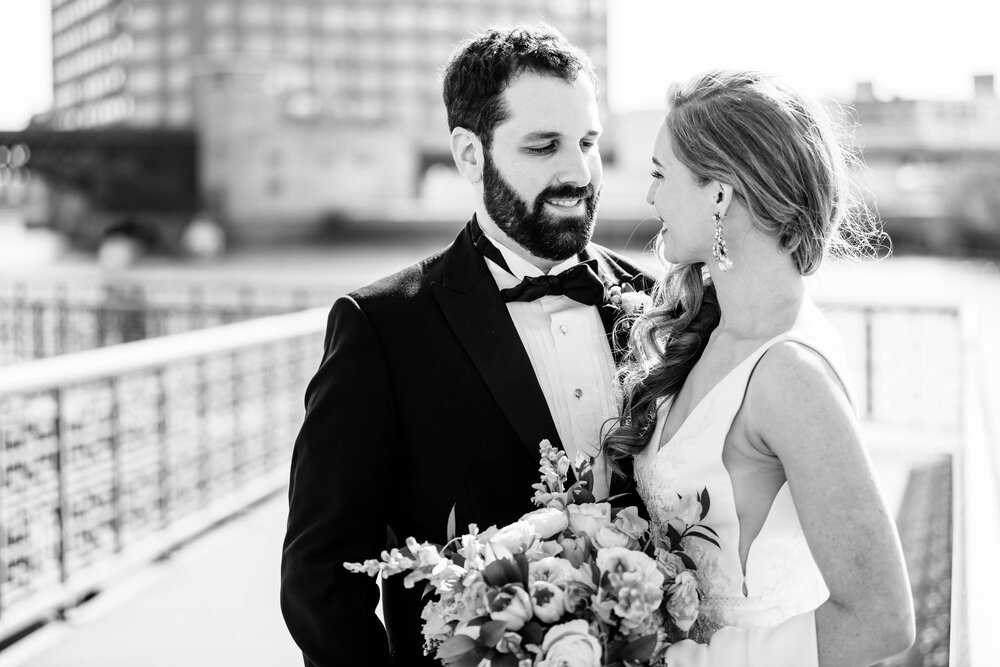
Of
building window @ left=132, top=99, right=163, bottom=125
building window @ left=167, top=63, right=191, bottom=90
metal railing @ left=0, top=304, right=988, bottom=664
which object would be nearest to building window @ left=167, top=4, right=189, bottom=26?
building window @ left=167, top=63, right=191, bottom=90

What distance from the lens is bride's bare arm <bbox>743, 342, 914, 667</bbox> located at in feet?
4.63

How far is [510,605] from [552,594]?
62 mm

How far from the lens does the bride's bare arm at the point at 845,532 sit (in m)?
1.41

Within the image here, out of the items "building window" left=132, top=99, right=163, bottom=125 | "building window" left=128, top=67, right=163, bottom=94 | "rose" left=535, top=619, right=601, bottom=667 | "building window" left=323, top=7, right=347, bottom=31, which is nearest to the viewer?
"rose" left=535, top=619, right=601, bottom=667

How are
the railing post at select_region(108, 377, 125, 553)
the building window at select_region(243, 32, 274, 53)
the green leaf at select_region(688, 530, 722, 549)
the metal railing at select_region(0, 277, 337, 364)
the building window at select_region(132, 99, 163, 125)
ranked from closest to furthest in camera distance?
the green leaf at select_region(688, 530, 722, 549) → the railing post at select_region(108, 377, 125, 553) → the metal railing at select_region(0, 277, 337, 364) → the building window at select_region(243, 32, 274, 53) → the building window at select_region(132, 99, 163, 125)

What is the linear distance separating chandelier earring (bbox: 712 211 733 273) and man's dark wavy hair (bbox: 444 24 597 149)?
469mm

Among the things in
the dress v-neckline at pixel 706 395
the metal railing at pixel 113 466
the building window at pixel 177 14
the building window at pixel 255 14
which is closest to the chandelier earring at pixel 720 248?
the dress v-neckline at pixel 706 395

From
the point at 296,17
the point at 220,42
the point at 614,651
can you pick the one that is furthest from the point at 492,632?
the point at 296,17

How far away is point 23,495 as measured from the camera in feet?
14.2

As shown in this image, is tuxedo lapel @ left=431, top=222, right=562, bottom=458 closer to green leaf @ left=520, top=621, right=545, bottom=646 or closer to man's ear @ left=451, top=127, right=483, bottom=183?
man's ear @ left=451, top=127, right=483, bottom=183

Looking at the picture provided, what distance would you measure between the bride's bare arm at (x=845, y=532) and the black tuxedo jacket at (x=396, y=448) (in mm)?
531

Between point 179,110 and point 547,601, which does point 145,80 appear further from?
point 547,601

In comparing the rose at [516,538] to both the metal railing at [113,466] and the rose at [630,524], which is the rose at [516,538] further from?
the metal railing at [113,466]

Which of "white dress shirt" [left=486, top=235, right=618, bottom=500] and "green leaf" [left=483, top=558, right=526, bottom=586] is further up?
"white dress shirt" [left=486, top=235, right=618, bottom=500]
